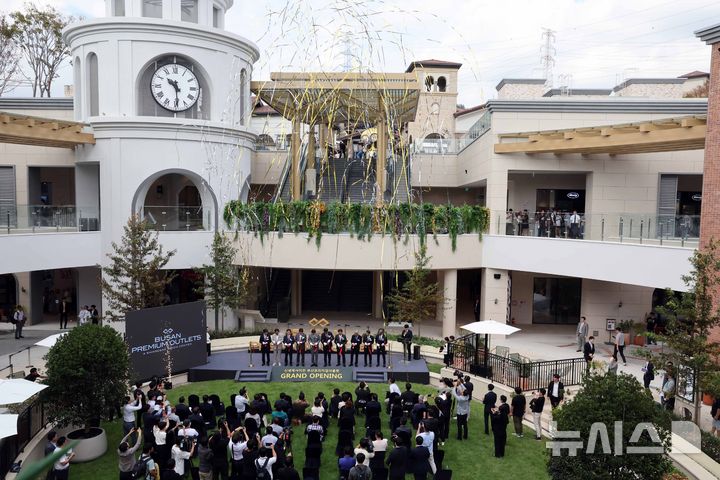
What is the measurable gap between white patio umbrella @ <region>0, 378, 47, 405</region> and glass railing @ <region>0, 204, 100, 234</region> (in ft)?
41.8

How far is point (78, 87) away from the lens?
82.0 feet

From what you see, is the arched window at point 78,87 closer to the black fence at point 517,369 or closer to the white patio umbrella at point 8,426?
the white patio umbrella at point 8,426

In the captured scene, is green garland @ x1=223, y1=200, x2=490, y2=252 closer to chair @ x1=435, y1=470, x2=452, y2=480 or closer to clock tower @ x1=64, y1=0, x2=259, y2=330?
clock tower @ x1=64, y1=0, x2=259, y2=330

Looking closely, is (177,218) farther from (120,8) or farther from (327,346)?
(327,346)

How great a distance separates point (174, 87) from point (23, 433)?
16.1 meters

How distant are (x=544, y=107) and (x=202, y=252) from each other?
16.7 meters

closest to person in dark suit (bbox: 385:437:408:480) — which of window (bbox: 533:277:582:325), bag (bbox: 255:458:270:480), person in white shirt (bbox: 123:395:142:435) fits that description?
bag (bbox: 255:458:270:480)

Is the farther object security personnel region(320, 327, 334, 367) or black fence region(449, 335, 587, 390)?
Result: security personnel region(320, 327, 334, 367)

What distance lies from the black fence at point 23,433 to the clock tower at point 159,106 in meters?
11.2

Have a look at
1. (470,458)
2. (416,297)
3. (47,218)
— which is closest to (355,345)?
(416,297)

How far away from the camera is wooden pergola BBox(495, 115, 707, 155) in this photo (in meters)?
19.1

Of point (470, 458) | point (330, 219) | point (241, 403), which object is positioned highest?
point (330, 219)

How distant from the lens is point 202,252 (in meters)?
25.2

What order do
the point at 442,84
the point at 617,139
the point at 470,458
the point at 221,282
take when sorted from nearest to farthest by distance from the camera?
the point at 470,458 < the point at 617,139 < the point at 221,282 < the point at 442,84
